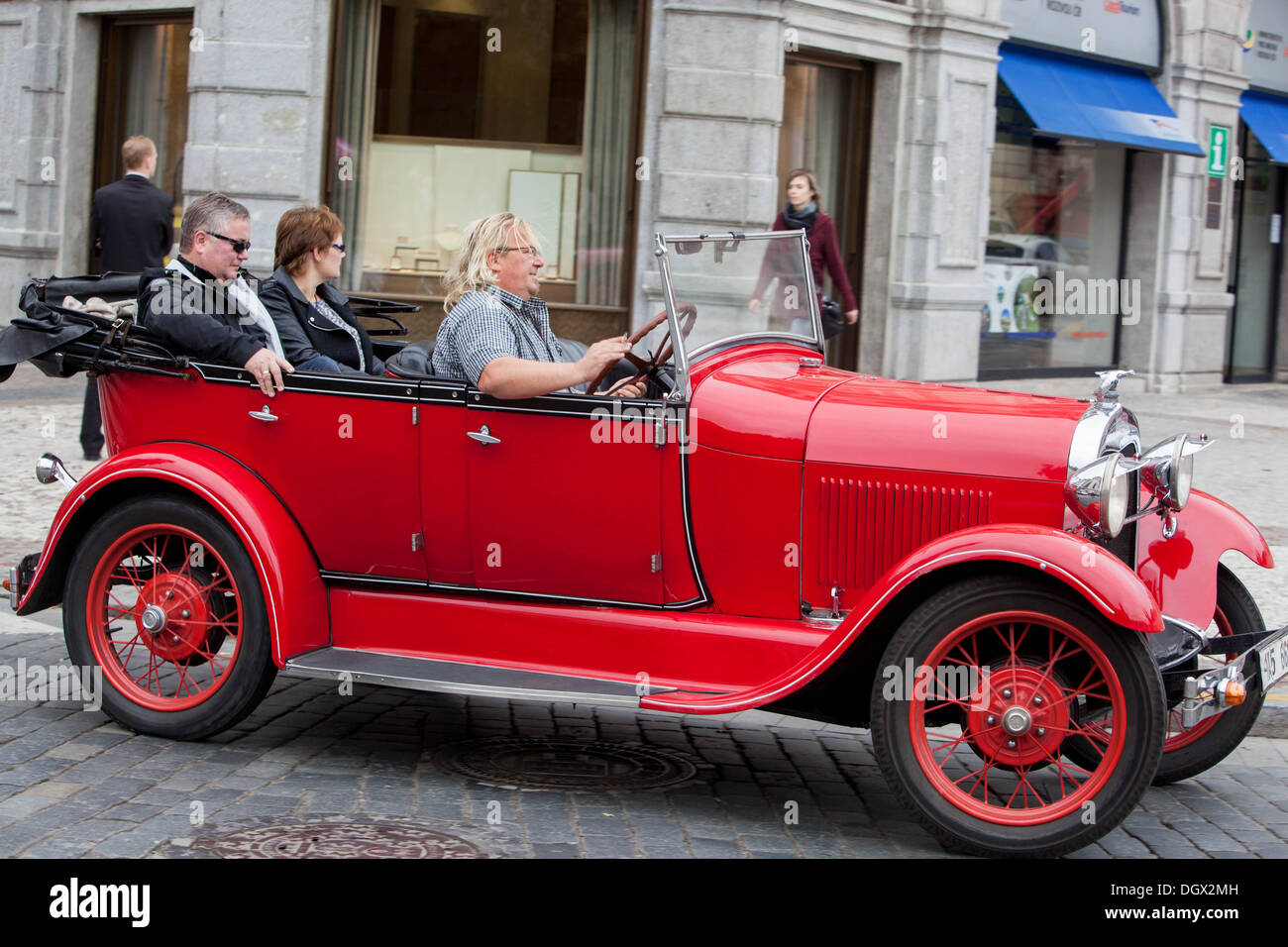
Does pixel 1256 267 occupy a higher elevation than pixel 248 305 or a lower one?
higher

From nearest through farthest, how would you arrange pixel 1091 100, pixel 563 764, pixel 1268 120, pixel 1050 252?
pixel 563 764 < pixel 1091 100 < pixel 1050 252 < pixel 1268 120

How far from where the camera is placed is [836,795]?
458cm

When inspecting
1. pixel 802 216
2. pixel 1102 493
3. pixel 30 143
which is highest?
pixel 30 143

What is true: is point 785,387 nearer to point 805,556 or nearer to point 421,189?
point 805,556

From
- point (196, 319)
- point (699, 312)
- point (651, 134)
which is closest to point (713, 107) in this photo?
point (651, 134)

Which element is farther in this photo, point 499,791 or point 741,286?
point 741,286

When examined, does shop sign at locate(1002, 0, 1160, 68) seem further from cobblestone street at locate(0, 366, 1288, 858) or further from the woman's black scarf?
cobblestone street at locate(0, 366, 1288, 858)

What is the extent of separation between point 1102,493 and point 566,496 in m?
1.53

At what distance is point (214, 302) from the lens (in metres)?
5.07

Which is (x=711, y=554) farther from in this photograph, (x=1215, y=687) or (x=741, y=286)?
(x=1215, y=687)

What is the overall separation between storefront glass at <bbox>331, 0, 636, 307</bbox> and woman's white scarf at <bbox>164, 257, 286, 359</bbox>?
6707 millimetres

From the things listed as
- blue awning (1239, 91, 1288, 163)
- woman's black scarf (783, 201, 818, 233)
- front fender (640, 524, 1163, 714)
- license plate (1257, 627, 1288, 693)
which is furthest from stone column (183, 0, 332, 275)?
blue awning (1239, 91, 1288, 163)
